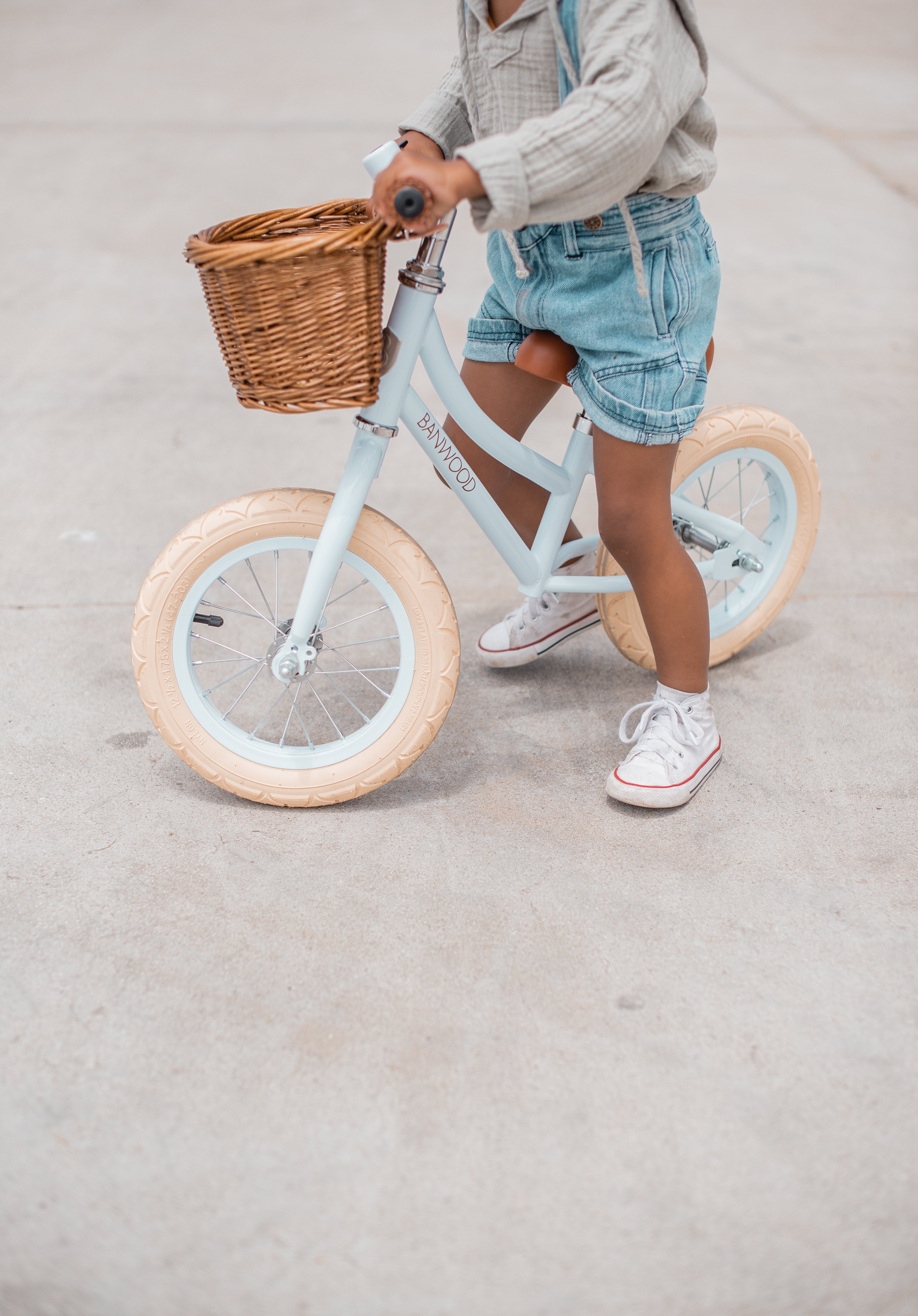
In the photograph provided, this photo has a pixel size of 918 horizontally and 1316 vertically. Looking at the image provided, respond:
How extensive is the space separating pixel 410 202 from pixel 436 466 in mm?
542

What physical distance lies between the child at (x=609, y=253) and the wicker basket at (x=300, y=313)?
0.10 m

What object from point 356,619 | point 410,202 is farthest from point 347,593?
point 410,202

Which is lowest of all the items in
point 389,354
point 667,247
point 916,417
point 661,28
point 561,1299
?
point 916,417

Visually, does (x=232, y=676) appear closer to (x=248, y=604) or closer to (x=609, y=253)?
(x=248, y=604)

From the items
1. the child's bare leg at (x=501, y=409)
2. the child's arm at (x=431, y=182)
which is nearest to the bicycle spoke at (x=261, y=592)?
the child's bare leg at (x=501, y=409)

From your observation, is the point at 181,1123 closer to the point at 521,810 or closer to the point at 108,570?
the point at 521,810

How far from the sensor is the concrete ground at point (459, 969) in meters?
1.34

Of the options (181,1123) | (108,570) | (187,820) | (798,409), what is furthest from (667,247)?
(798,409)

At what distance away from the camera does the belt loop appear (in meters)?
1.79

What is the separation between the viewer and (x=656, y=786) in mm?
2084

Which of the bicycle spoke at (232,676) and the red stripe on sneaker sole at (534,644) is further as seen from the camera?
the red stripe on sneaker sole at (534,644)

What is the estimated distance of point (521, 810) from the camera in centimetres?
212

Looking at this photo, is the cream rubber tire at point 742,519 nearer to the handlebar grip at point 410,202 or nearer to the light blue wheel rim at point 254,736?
the light blue wheel rim at point 254,736

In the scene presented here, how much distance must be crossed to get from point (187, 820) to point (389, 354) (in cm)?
93
